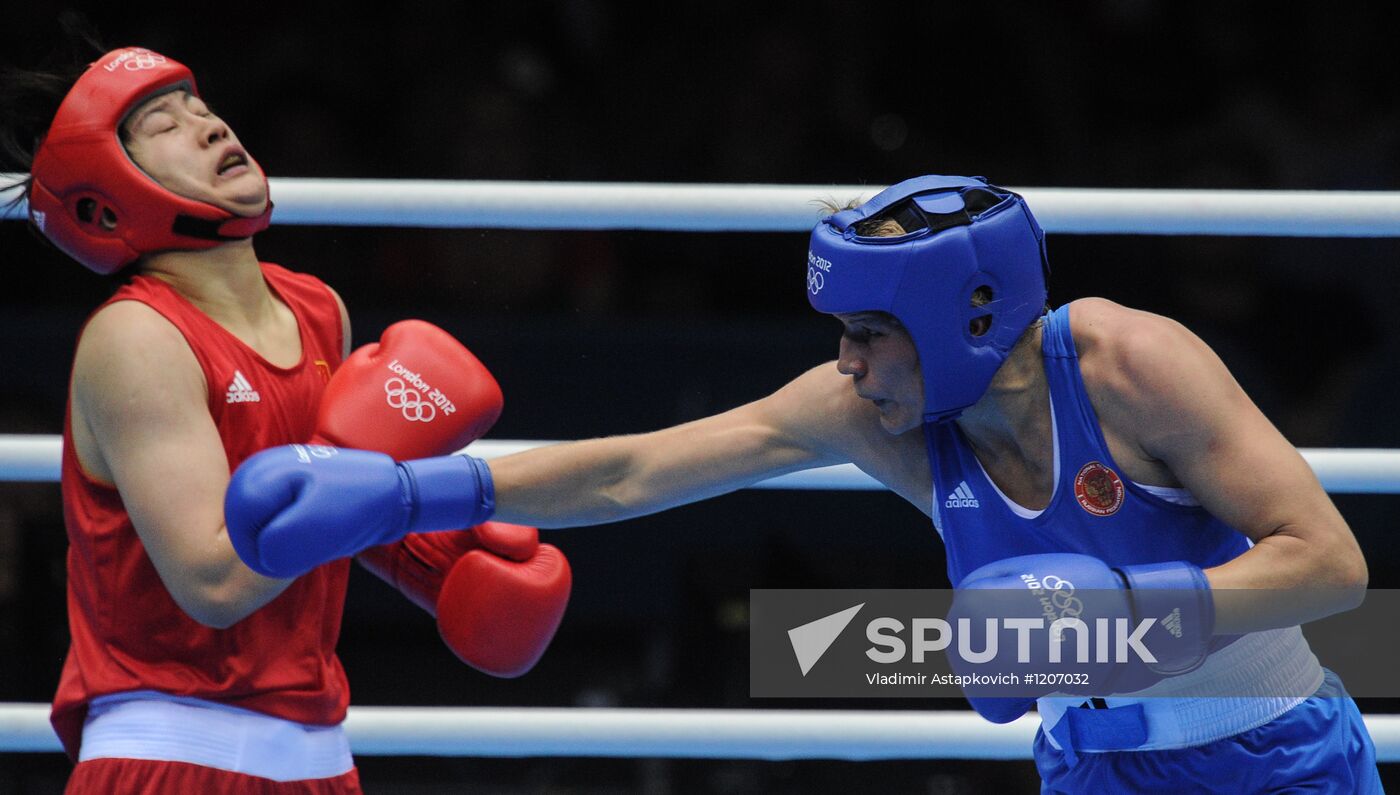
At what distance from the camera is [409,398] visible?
1.92m

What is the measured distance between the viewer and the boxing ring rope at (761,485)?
218cm

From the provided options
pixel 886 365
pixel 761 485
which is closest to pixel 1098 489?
pixel 886 365

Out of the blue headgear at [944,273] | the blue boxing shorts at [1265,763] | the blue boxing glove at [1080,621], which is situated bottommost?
the blue boxing shorts at [1265,763]

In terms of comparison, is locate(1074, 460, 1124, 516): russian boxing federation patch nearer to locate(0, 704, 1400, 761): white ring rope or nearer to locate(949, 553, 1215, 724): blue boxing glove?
locate(949, 553, 1215, 724): blue boxing glove

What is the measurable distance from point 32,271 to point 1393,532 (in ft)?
11.7

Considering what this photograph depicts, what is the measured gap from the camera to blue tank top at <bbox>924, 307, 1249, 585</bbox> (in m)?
1.77

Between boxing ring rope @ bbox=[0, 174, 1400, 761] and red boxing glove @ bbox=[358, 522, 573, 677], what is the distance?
23 cm

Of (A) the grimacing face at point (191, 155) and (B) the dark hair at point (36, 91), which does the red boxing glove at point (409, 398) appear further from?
(B) the dark hair at point (36, 91)

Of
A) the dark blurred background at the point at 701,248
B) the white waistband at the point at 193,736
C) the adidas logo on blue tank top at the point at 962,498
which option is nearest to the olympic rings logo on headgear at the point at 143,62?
the white waistband at the point at 193,736

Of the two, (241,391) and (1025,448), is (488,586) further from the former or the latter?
(1025,448)

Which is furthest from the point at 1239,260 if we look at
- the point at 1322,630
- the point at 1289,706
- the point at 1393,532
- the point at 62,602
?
the point at 62,602

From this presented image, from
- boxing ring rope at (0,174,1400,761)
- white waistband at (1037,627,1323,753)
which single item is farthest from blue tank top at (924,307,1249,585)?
boxing ring rope at (0,174,1400,761)

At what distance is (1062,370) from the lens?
1809 mm

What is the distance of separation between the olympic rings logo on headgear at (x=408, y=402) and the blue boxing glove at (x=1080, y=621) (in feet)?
2.33
